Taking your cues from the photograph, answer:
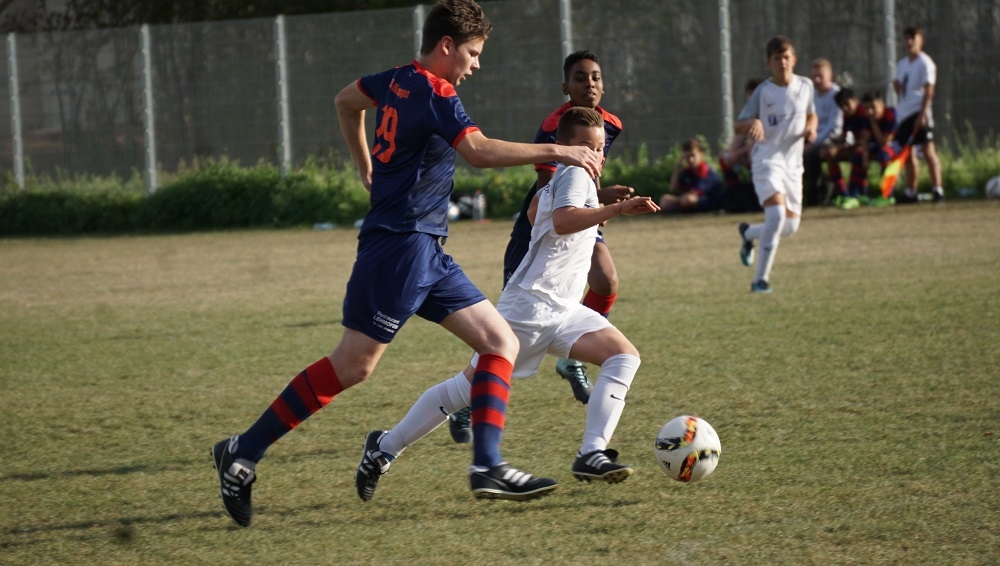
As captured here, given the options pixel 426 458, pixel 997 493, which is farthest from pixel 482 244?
pixel 997 493

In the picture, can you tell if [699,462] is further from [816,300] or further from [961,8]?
[961,8]

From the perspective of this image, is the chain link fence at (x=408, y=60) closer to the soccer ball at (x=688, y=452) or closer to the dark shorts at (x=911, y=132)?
the dark shorts at (x=911, y=132)

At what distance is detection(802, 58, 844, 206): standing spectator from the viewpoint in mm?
16109

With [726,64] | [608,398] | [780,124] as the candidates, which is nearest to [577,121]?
[608,398]

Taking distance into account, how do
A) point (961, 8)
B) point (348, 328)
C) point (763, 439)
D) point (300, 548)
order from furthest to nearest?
point (961, 8) < point (763, 439) < point (348, 328) < point (300, 548)

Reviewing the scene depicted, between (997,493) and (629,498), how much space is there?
1242mm

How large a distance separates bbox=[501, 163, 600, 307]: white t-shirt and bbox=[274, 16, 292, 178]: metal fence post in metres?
15.0

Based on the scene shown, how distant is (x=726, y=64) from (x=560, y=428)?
1283cm

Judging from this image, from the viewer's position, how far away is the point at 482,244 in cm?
1432

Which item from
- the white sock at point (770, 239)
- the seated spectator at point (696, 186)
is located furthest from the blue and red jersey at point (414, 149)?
the seated spectator at point (696, 186)

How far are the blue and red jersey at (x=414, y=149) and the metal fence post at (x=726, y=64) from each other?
44.7 feet

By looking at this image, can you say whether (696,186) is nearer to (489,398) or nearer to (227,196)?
(227,196)

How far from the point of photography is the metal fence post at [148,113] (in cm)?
1975

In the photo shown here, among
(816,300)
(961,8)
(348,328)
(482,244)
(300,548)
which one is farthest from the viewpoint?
(961,8)
